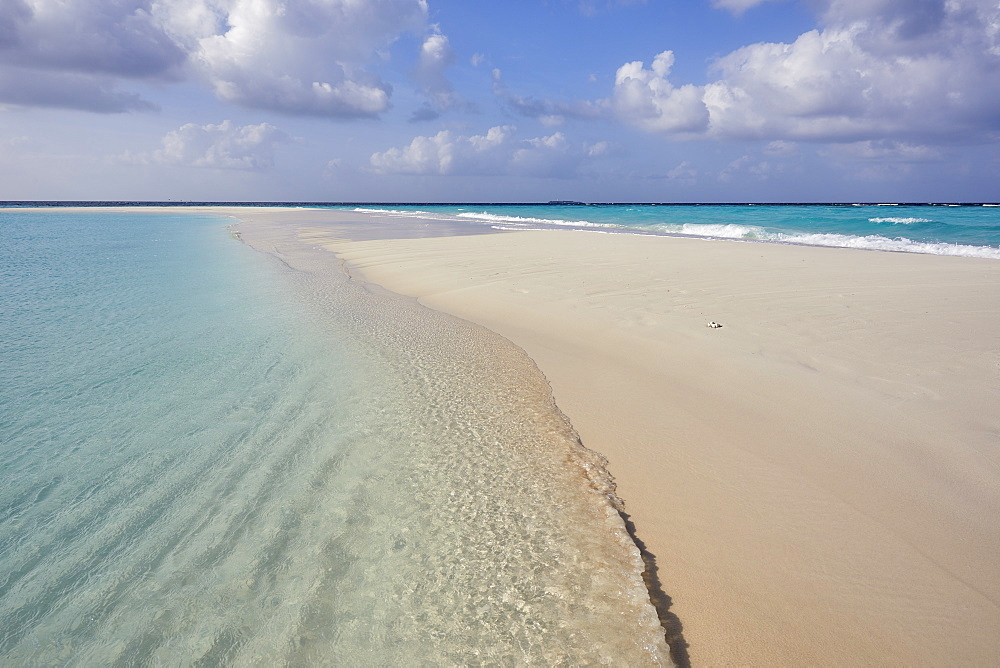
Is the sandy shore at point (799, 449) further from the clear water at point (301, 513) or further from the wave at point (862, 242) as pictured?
the wave at point (862, 242)

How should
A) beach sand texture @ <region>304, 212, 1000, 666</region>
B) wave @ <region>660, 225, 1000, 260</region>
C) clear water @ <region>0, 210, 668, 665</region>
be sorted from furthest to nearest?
wave @ <region>660, 225, 1000, 260</region>, beach sand texture @ <region>304, 212, 1000, 666</region>, clear water @ <region>0, 210, 668, 665</region>

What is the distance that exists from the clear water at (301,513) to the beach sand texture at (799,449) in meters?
0.42

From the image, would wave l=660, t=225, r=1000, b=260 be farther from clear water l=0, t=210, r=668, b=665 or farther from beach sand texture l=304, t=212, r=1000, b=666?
clear water l=0, t=210, r=668, b=665

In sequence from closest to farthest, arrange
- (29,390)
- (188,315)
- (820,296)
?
(29,390) → (188,315) → (820,296)

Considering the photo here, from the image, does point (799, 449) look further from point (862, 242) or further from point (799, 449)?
point (862, 242)

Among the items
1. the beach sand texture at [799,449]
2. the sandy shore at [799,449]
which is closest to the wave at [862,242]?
the sandy shore at [799,449]

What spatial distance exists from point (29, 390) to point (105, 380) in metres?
0.60

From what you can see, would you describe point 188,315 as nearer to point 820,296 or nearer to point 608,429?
point 608,429

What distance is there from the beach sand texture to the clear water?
419 mm

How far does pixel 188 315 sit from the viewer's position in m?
8.09

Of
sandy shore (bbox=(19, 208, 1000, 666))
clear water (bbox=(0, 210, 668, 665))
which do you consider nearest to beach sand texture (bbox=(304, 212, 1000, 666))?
sandy shore (bbox=(19, 208, 1000, 666))

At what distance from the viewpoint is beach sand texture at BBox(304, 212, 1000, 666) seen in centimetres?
244

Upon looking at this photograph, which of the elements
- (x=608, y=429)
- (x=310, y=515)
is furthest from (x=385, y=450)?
(x=608, y=429)

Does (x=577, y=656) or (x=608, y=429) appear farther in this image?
(x=608, y=429)
